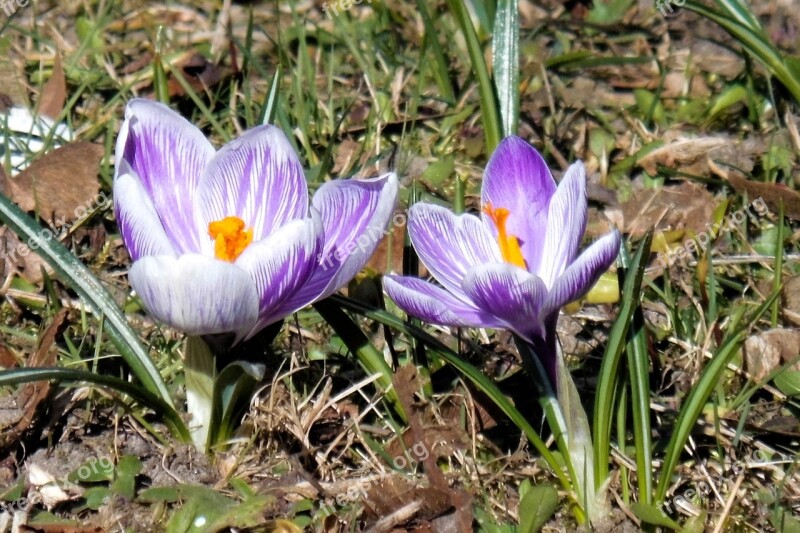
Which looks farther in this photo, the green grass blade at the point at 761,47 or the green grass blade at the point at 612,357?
the green grass blade at the point at 761,47

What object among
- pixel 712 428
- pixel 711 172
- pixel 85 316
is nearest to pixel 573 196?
pixel 712 428

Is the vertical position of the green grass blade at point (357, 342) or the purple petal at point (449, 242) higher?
the purple petal at point (449, 242)

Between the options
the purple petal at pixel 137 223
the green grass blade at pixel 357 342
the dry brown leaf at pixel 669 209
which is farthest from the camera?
the dry brown leaf at pixel 669 209

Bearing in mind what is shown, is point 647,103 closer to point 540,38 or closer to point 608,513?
point 540,38

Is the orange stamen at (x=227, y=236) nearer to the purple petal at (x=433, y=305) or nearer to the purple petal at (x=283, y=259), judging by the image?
the purple petal at (x=283, y=259)

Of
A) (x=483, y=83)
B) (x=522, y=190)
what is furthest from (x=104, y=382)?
(x=483, y=83)

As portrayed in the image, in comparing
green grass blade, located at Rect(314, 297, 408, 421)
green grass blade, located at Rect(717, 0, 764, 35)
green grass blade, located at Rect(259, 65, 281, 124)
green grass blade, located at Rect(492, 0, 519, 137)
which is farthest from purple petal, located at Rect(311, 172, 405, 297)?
green grass blade, located at Rect(717, 0, 764, 35)

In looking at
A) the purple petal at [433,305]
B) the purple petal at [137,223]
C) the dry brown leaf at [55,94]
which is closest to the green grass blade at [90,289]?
the purple petal at [137,223]
